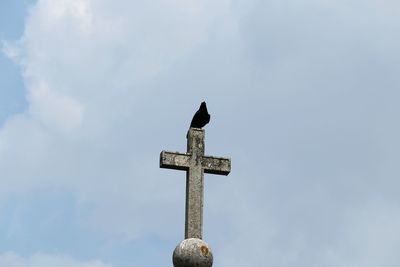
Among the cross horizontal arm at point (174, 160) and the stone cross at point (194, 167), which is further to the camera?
the cross horizontal arm at point (174, 160)

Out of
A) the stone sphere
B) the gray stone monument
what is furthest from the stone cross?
the stone sphere

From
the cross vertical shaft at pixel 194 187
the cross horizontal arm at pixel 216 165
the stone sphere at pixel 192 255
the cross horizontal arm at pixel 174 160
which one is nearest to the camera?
the stone sphere at pixel 192 255

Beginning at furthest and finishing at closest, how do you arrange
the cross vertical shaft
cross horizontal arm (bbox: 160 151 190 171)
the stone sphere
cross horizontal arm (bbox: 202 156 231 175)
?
1. cross horizontal arm (bbox: 202 156 231 175)
2. cross horizontal arm (bbox: 160 151 190 171)
3. the cross vertical shaft
4. the stone sphere

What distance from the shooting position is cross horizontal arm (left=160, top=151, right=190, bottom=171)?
12.4m

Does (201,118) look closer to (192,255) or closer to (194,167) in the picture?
(194,167)

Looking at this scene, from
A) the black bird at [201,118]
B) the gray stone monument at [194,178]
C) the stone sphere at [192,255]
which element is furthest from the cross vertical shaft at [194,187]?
the stone sphere at [192,255]

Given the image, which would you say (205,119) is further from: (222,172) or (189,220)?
(189,220)

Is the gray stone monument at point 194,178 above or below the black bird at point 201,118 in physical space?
below

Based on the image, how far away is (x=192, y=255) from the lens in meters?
11.4

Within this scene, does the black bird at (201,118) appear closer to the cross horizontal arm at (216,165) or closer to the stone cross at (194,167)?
the stone cross at (194,167)

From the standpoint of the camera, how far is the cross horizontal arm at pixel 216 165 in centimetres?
Answer: 1256

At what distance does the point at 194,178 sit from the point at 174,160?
40 cm

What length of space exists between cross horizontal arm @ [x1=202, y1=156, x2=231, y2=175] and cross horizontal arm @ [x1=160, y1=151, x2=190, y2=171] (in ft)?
0.92

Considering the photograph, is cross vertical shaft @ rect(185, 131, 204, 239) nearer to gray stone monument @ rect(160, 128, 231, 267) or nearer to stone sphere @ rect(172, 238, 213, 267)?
gray stone monument @ rect(160, 128, 231, 267)
